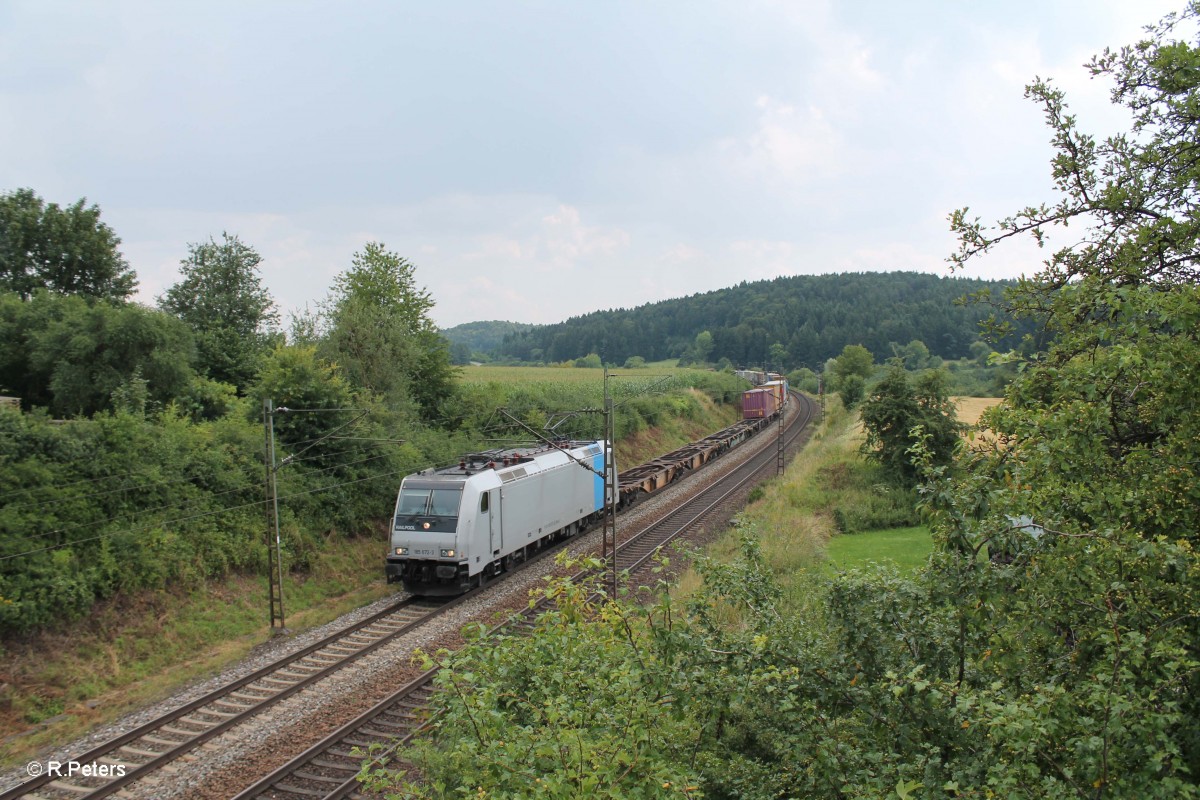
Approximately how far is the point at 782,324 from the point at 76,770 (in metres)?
120

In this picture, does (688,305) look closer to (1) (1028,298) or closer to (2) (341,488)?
(2) (341,488)

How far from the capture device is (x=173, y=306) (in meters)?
32.1

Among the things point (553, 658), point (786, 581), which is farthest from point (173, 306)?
point (553, 658)

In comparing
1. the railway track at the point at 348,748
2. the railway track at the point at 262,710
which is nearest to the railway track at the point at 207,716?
the railway track at the point at 262,710

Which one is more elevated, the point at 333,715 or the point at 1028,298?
the point at 1028,298

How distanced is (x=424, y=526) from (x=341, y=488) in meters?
5.51

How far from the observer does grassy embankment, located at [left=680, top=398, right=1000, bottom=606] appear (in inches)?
697

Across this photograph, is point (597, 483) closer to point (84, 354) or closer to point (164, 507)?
point (164, 507)

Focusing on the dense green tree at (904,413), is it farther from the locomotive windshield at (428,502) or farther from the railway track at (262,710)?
the railway track at (262,710)

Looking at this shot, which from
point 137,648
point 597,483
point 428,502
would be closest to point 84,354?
point 137,648

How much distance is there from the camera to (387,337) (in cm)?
2795

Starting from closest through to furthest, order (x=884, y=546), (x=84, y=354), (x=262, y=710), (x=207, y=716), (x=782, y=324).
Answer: (x=207, y=716) < (x=262, y=710) < (x=84, y=354) < (x=884, y=546) < (x=782, y=324)

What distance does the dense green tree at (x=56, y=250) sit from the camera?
26.0 m

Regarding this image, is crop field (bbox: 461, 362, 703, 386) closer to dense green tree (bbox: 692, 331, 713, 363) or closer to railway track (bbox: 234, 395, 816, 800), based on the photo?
railway track (bbox: 234, 395, 816, 800)
